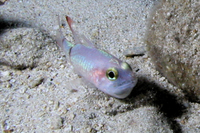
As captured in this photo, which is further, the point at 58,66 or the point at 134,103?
the point at 58,66

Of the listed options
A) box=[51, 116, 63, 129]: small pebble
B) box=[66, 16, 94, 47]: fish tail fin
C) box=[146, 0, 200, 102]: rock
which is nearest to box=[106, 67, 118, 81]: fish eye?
box=[66, 16, 94, 47]: fish tail fin

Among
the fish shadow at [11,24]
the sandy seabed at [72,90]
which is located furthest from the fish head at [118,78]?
the fish shadow at [11,24]

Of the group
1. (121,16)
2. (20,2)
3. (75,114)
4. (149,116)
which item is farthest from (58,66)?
(20,2)

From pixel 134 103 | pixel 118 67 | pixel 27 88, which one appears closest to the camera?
pixel 118 67

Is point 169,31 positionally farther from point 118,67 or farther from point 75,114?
point 75,114

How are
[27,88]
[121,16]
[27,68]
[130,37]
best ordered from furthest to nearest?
1. [121,16]
2. [130,37]
3. [27,68]
4. [27,88]

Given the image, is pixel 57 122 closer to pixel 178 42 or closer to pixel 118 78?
pixel 118 78

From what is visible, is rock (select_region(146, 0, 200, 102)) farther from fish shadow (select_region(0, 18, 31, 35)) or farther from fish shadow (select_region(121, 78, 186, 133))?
fish shadow (select_region(0, 18, 31, 35))
